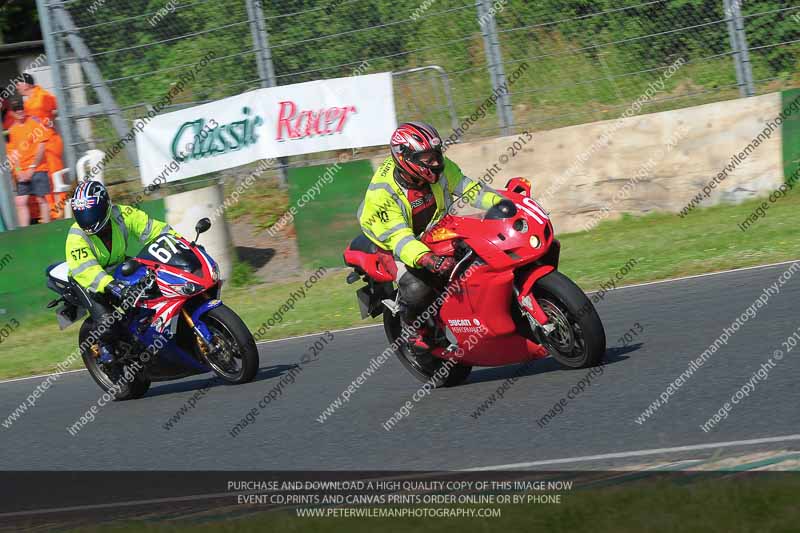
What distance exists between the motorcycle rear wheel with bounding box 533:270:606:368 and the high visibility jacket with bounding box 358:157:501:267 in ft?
2.84

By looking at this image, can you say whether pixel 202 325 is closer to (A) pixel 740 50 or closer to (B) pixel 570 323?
(B) pixel 570 323

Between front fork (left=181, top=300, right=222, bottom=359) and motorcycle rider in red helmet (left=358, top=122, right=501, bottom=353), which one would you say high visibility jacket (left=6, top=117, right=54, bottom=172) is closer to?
front fork (left=181, top=300, right=222, bottom=359)

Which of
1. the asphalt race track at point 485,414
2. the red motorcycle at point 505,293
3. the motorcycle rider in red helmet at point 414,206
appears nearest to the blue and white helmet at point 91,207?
the asphalt race track at point 485,414

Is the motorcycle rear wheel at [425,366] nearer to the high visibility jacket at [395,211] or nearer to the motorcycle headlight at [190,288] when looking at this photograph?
the high visibility jacket at [395,211]

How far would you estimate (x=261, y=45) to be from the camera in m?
15.1

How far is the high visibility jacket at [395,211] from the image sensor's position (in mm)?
7438

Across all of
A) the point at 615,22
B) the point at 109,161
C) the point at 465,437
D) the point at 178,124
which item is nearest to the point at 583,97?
the point at 615,22

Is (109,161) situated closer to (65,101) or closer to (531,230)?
(65,101)

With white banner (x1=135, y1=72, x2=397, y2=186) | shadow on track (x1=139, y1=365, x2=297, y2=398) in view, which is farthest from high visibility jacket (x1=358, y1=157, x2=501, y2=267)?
white banner (x1=135, y1=72, x2=397, y2=186)

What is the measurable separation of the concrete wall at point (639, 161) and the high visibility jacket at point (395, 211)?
6245 millimetres

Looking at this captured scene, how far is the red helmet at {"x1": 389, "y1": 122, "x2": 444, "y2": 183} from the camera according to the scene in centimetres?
750

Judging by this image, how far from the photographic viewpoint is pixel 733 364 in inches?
287

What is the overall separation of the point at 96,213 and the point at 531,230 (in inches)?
156

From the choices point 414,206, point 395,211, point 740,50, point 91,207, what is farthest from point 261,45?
point 395,211
